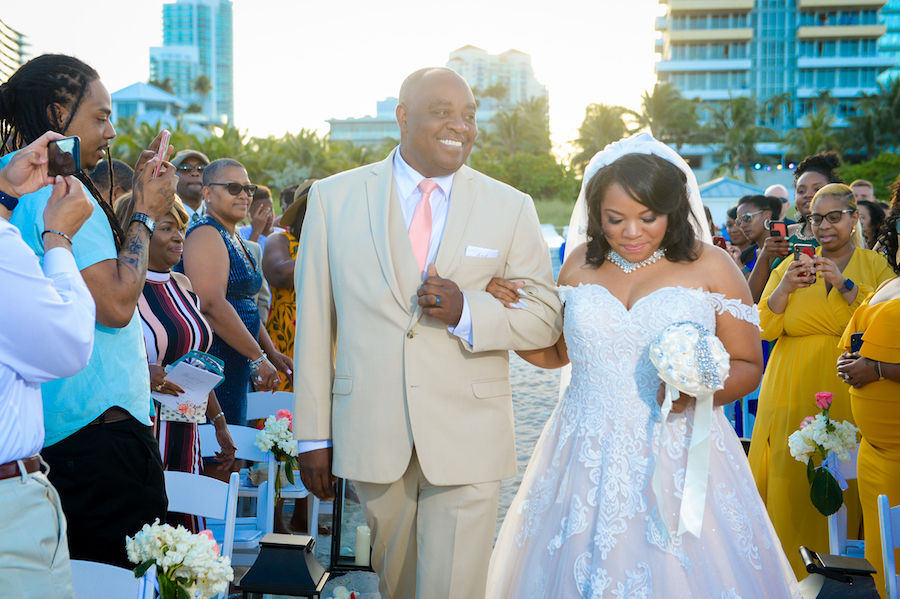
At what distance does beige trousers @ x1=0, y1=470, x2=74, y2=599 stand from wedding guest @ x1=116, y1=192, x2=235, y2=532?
1623mm

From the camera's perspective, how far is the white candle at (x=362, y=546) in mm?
3969

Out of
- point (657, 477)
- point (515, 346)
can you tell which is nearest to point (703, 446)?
point (657, 477)

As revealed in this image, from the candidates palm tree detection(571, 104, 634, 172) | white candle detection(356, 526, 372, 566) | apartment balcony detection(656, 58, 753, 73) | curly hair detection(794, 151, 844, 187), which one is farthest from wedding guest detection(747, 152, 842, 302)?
apartment balcony detection(656, 58, 753, 73)

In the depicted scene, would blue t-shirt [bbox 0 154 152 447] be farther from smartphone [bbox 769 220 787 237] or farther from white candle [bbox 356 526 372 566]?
smartphone [bbox 769 220 787 237]

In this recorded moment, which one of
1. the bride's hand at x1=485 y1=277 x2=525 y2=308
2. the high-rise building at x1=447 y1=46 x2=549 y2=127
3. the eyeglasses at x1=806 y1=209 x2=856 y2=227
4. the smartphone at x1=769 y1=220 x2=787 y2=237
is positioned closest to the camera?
the bride's hand at x1=485 y1=277 x2=525 y2=308

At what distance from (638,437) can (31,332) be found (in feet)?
6.94

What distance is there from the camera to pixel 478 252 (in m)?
2.87

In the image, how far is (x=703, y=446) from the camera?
9.00ft

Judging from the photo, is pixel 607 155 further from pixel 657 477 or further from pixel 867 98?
pixel 867 98

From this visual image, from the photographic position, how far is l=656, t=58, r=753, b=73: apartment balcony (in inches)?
2940

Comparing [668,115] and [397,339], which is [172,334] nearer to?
[397,339]

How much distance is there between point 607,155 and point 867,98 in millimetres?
63020

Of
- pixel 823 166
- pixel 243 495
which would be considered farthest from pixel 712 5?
pixel 243 495

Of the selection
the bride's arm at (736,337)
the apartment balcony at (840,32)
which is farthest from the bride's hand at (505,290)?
the apartment balcony at (840,32)
